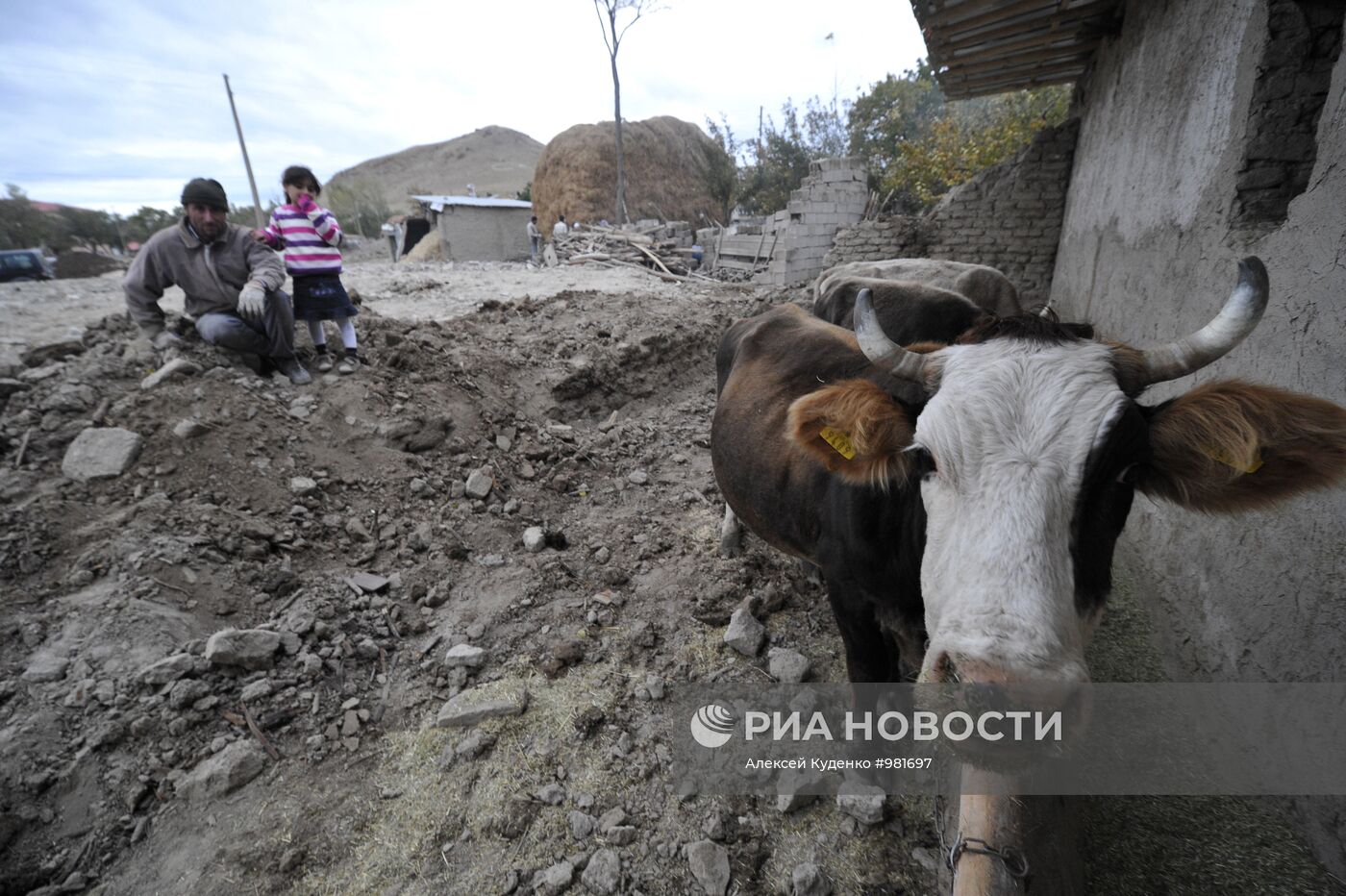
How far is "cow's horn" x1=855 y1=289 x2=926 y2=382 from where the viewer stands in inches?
65.4

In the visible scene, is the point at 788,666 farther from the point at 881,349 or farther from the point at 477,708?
the point at 881,349

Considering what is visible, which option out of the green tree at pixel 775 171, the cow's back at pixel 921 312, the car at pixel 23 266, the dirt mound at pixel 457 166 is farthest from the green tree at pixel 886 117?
the dirt mound at pixel 457 166

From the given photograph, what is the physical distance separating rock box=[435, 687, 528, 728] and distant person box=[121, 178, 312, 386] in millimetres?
3405

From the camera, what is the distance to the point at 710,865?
1.95 meters

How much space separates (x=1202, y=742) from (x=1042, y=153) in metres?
7.37

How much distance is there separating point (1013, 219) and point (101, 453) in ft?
30.8

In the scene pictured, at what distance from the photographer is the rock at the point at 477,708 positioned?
2523 millimetres

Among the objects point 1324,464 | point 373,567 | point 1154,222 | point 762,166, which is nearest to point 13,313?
point 373,567

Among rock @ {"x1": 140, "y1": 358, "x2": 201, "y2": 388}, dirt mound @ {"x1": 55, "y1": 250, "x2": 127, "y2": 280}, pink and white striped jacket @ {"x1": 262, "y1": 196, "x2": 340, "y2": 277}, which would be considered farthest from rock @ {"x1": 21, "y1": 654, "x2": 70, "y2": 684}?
dirt mound @ {"x1": 55, "y1": 250, "x2": 127, "y2": 280}

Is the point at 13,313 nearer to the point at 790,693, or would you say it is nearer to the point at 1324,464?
the point at 790,693

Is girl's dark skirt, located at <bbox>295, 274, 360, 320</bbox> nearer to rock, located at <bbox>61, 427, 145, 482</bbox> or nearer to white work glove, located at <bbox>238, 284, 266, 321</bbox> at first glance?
white work glove, located at <bbox>238, 284, 266, 321</bbox>

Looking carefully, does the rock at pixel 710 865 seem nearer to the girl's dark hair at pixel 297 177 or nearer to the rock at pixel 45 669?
the rock at pixel 45 669

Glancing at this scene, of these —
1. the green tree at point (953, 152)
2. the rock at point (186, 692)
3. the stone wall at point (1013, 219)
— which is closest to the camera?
the rock at point (186, 692)

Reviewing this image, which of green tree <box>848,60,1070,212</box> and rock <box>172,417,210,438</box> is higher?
green tree <box>848,60,1070,212</box>
